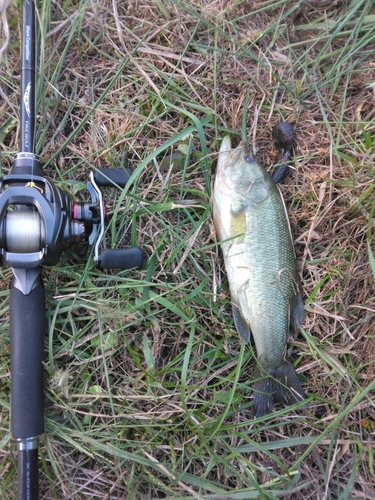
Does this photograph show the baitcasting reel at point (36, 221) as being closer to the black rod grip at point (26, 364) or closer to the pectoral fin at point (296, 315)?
the black rod grip at point (26, 364)

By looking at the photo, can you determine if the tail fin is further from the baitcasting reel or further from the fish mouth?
the fish mouth

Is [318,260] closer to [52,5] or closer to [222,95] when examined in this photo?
[222,95]

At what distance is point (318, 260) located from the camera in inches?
97.4

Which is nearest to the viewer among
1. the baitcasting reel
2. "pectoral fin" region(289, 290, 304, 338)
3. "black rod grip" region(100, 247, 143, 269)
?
the baitcasting reel

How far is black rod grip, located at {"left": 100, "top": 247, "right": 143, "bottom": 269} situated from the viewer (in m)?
2.21

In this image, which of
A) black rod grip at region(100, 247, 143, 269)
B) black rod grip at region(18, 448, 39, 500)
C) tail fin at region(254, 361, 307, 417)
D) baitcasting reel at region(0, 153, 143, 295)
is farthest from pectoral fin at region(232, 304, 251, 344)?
black rod grip at region(18, 448, 39, 500)

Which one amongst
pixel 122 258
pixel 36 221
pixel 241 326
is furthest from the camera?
pixel 241 326

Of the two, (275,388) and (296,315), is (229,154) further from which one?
(275,388)

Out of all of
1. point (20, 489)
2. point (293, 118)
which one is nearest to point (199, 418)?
point (20, 489)

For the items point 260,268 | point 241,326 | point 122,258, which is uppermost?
point 122,258

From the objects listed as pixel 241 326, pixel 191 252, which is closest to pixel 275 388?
pixel 241 326

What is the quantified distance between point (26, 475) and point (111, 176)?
5.59 ft

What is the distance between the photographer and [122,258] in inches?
88.2

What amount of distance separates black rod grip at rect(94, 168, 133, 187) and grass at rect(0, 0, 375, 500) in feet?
0.33
